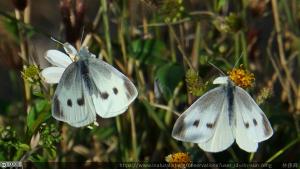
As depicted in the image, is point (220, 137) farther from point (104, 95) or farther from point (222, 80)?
point (104, 95)

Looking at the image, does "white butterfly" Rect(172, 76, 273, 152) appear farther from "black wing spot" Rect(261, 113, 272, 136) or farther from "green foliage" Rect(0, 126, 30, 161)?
"green foliage" Rect(0, 126, 30, 161)

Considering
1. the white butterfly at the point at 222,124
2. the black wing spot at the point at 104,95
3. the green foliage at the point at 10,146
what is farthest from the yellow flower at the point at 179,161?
the green foliage at the point at 10,146

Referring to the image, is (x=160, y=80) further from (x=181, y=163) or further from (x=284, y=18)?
(x=284, y=18)

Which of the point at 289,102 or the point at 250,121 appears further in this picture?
the point at 289,102

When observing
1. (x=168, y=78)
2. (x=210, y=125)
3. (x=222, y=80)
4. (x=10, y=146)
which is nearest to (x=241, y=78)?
(x=222, y=80)

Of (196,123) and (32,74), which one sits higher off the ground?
(32,74)

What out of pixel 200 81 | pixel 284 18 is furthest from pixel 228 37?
pixel 200 81
